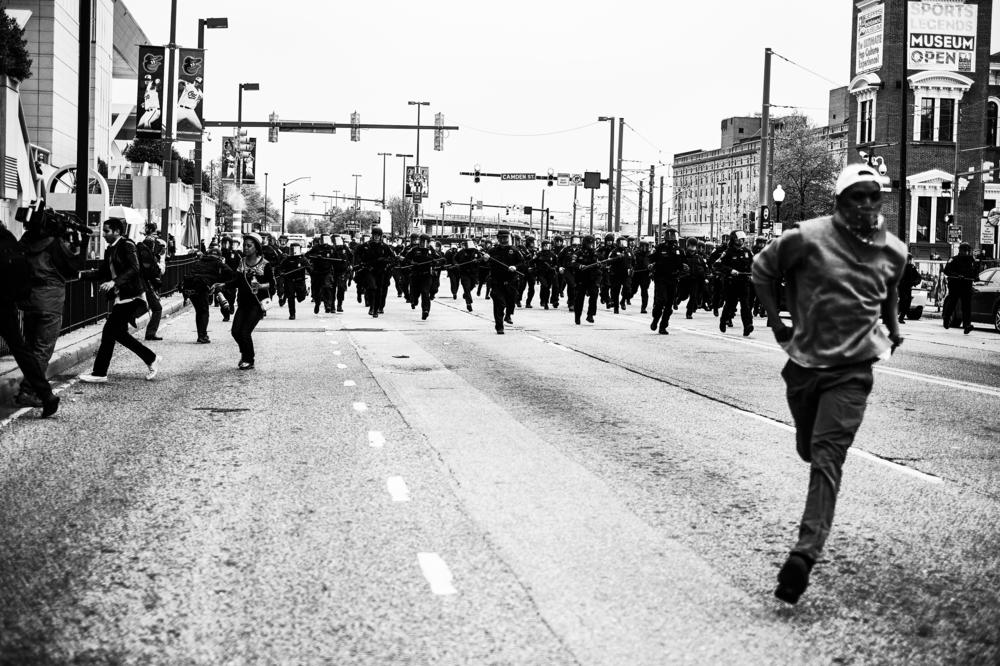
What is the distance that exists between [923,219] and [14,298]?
58.1 meters

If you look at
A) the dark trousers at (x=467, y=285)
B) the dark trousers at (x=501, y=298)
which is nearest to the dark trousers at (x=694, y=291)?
the dark trousers at (x=467, y=285)

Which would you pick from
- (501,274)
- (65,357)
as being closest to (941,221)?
(501,274)

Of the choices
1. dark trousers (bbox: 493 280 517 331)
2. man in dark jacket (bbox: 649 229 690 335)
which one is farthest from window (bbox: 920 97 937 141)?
dark trousers (bbox: 493 280 517 331)

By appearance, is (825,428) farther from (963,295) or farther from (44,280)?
(963,295)

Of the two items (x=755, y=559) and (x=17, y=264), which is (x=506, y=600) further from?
(x=17, y=264)

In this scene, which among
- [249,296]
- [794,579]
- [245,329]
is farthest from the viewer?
[249,296]

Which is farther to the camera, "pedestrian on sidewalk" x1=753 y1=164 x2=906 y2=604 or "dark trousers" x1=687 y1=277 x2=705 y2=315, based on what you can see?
"dark trousers" x1=687 y1=277 x2=705 y2=315

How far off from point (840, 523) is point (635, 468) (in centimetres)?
190

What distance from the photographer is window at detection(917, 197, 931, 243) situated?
62.3 metres

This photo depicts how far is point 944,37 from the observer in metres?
61.6

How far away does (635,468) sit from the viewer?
8461 mm

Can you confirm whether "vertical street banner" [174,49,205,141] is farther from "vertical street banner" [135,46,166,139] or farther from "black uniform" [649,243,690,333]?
"black uniform" [649,243,690,333]

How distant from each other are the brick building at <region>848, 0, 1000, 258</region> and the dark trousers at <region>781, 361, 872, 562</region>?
58628 millimetres

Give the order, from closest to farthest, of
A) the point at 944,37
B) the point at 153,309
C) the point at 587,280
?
1. the point at 153,309
2. the point at 587,280
3. the point at 944,37
